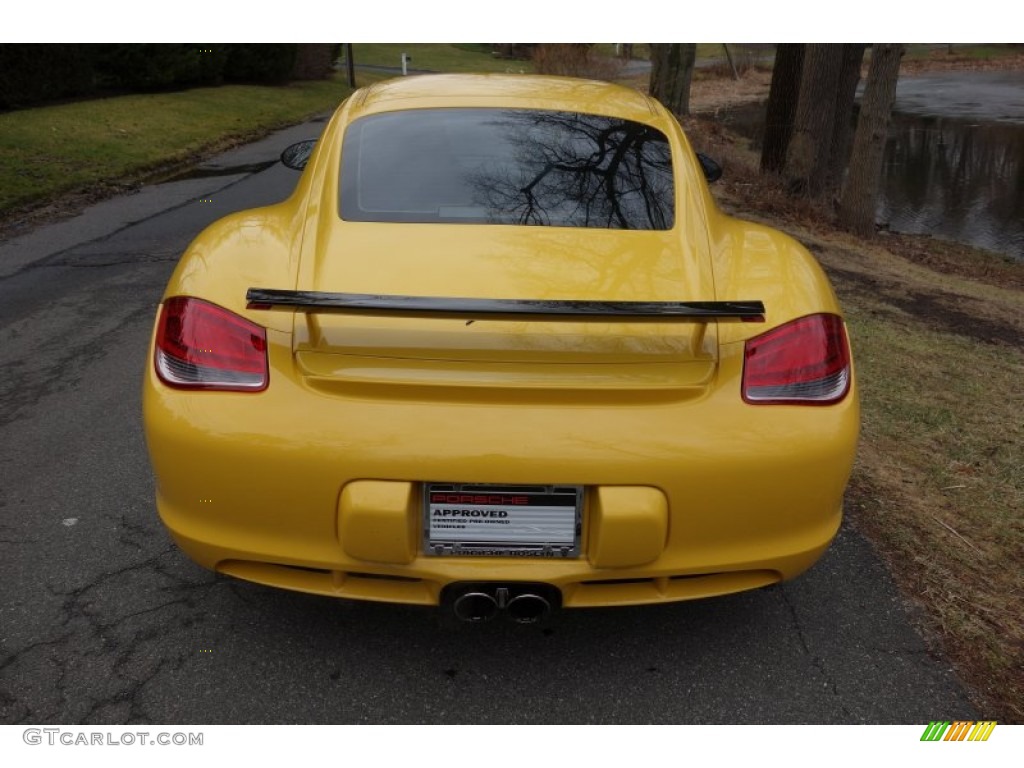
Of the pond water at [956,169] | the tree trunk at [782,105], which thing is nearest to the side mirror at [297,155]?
the tree trunk at [782,105]

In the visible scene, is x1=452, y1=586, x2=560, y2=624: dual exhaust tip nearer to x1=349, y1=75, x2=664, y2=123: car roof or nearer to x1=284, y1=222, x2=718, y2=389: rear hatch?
x1=284, y1=222, x2=718, y2=389: rear hatch

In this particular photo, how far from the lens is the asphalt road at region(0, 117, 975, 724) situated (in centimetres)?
248

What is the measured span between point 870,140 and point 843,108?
307 cm

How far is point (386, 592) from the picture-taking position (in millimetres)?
2365

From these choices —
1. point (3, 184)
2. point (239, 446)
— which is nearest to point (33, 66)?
point (3, 184)

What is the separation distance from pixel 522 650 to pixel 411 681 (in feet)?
A: 1.17

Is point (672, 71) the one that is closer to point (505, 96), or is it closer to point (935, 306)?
point (935, 306)

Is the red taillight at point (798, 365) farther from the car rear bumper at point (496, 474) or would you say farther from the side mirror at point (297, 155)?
the side mirror at point (297, 155)

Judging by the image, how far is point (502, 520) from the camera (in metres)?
2.29

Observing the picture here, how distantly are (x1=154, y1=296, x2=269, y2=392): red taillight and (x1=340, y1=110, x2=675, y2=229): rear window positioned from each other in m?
0.60

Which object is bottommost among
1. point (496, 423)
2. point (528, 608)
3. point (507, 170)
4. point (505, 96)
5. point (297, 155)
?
point (528, 608)

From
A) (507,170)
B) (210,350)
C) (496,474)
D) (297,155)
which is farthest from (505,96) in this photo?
(496,474)

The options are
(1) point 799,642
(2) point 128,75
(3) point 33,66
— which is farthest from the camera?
(2) point 128,75

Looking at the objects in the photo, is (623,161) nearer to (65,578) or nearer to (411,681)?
(411,681)
